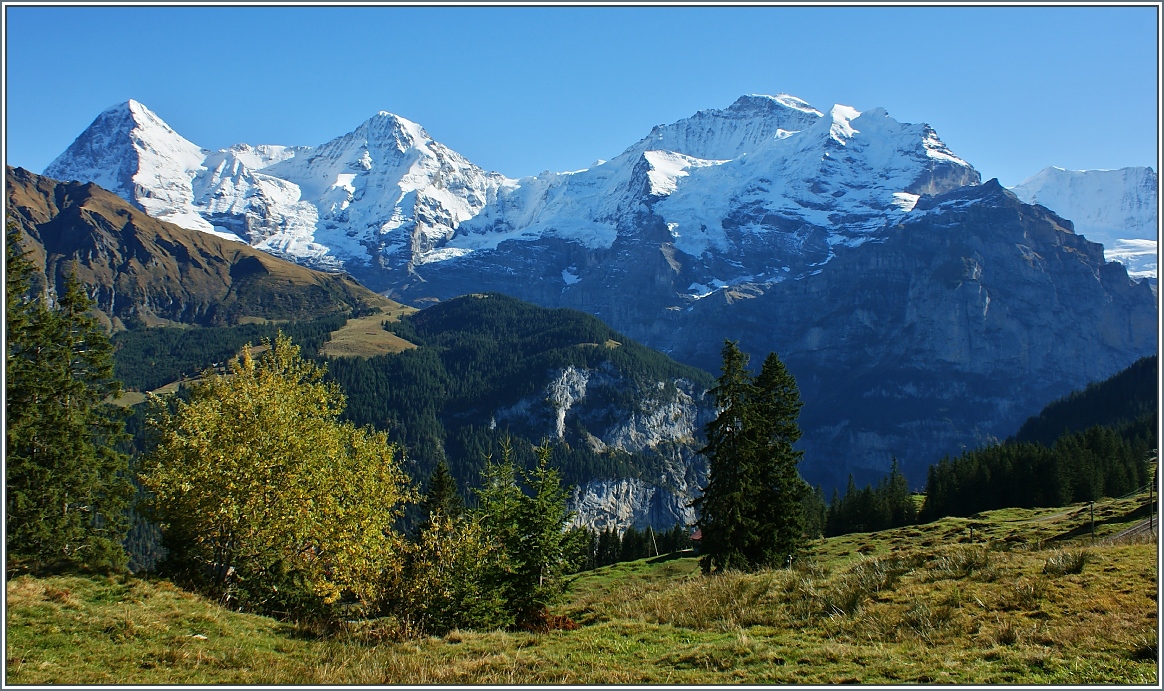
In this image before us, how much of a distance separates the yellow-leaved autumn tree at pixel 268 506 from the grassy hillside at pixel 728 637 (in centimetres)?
260

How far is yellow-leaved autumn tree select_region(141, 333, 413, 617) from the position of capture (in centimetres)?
2634

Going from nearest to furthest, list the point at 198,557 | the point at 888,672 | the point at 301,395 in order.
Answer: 1. the point at 888,672
2. the point at 198,557
3. the point at 301,395

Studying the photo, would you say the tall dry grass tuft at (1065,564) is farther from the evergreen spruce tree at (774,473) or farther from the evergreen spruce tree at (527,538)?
the evergreen spruce tree at (774,473)

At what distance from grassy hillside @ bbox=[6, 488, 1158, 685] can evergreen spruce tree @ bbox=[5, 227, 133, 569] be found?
15.0 m

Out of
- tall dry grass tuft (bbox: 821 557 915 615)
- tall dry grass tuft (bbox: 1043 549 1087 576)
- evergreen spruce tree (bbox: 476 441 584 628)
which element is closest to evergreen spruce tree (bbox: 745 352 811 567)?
evergreen spruce tree (bbox: 476 441 584 628)

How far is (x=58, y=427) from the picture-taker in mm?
37750

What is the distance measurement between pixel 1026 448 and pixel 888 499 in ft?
75.9

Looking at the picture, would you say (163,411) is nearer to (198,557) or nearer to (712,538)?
(198,557)

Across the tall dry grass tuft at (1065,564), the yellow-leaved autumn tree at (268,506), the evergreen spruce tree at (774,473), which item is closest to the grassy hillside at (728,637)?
the tall dry grass tuft at (1065,564)

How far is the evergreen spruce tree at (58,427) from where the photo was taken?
3522cm

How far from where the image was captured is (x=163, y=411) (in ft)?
104

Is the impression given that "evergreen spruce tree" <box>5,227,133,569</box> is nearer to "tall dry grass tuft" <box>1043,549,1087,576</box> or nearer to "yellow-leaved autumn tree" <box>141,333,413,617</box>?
"yellow-leaved autumn tree" <box>141,333,413,617</box>

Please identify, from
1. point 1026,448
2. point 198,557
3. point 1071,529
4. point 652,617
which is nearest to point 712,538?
point 652,617

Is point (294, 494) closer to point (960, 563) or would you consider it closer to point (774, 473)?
point (960, 563)
